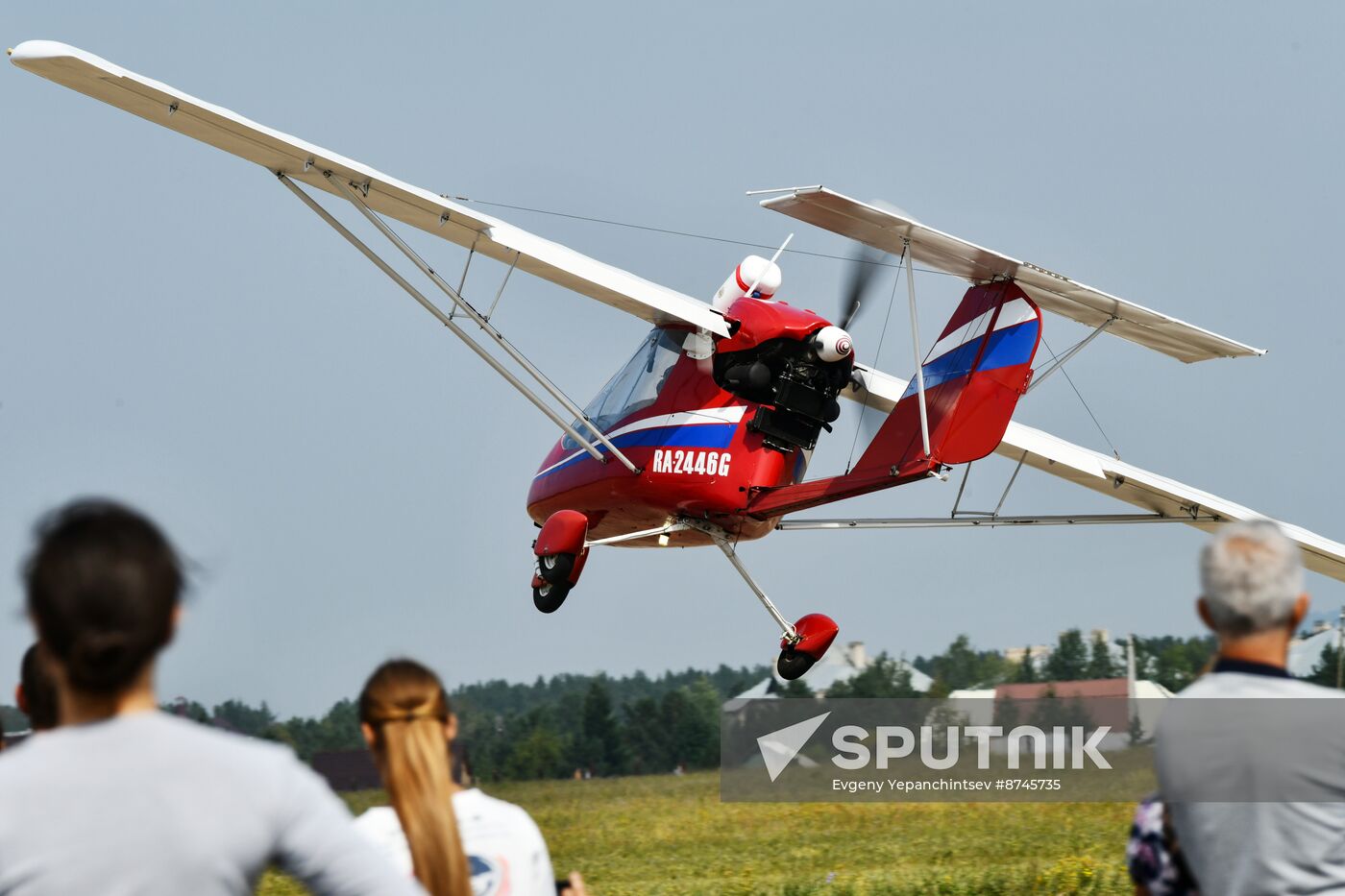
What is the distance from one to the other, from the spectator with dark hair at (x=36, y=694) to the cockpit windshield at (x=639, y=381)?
12.7m

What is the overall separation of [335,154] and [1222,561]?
14.6 meters

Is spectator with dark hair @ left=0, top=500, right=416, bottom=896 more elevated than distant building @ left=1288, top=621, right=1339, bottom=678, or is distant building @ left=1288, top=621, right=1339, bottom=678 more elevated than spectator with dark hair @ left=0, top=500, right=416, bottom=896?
distant building @ left=1288, top=621, right=1339, bottom=678

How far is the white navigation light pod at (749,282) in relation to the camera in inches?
637

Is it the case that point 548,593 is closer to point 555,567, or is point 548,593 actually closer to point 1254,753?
point 555,567

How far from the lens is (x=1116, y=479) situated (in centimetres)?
1953

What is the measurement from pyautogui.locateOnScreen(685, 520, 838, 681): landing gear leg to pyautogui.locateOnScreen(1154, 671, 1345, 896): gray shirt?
1360 centimetres

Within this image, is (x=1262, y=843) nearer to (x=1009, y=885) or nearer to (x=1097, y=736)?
(x=1009, y=885)

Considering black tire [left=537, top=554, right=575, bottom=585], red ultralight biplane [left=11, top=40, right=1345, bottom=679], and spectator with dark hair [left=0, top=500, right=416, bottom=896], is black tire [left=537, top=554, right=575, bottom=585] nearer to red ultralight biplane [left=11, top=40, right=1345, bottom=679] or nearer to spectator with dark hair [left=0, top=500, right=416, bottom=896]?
red ultralight biplane [left=11, top=40, right=1345, bottom=679]

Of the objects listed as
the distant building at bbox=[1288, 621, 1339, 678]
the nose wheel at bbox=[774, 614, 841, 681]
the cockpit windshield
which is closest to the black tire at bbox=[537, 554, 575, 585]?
the cockpit windshield

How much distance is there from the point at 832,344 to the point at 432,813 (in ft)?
40.1

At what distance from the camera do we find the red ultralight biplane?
14.4 meters

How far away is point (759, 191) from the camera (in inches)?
526

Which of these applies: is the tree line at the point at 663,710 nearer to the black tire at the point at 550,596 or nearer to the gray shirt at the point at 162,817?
the black tire at the point at 550,596

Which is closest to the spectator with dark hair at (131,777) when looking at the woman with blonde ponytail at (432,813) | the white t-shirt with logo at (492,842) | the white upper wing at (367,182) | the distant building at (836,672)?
the woman with blonde ponytail at (432,813)
